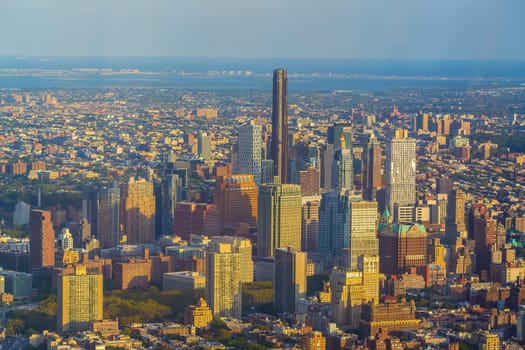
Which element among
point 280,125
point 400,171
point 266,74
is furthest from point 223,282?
point 266,74

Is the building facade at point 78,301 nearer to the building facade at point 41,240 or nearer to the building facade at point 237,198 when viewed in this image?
the building facade at point 41,240

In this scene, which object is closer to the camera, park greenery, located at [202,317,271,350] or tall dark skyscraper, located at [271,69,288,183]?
park greenery, located at [202,317,271,350]

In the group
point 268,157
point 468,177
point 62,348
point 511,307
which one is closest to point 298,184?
point 268,157

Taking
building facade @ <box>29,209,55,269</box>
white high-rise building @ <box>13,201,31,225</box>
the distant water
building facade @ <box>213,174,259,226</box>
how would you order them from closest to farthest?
building facade @ <box>29,209,55,269</box> < building facade @ <box>213,174,259,226</box> < white high-rise building @ <box>13,201,31,225</box> < the distant water

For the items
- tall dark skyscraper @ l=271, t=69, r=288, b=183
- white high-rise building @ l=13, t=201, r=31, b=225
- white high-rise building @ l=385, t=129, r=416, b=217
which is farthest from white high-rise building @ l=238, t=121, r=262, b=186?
white high-rise building @ l=13, t=201, r=31, b=225

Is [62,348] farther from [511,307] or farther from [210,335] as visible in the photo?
[511,307]

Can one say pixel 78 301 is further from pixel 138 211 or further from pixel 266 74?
pixel 266 74

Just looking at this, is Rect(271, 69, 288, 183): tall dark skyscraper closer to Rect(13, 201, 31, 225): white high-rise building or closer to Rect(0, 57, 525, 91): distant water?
Rect(0, 57, 525, 91): distant water
